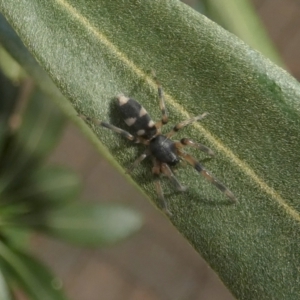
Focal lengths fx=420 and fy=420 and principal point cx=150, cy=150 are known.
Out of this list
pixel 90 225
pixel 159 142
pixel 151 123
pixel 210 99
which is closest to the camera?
pixel 210 99

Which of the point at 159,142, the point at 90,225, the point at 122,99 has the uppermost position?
the point at 122,99

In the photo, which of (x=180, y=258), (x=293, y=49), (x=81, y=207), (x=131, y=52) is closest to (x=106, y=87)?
(x=131, y=52)

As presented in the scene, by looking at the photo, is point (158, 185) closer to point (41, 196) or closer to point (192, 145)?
point (192, 145)

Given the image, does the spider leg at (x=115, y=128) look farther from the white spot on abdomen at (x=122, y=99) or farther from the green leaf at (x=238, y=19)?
the green leaf at (x=238, y=19)

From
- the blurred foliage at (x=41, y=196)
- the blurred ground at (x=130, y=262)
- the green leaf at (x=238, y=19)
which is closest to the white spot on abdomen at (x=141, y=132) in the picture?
the green leaf at (x=238, y=19)

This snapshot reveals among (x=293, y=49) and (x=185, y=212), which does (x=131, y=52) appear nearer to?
(x=185, y=212)

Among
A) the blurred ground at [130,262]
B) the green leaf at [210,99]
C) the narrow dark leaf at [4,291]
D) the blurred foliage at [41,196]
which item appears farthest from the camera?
the blurred ground at [130,262]

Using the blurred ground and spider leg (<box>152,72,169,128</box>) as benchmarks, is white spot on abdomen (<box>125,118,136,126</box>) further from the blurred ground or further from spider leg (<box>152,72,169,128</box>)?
the blurred ground

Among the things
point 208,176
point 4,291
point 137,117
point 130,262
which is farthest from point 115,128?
point 130,262

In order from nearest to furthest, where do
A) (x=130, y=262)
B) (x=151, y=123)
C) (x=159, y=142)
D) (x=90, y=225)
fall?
(x=151, y=123) < (x=159, y=142) < (x=90, y=225) < (x=130, y=262)
